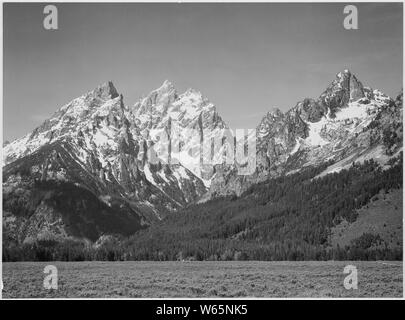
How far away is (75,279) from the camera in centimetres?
9075

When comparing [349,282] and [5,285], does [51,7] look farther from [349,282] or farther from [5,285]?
[349,282]

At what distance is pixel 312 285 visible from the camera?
7919 centimetres

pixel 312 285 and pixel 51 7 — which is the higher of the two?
pixel 51 7
